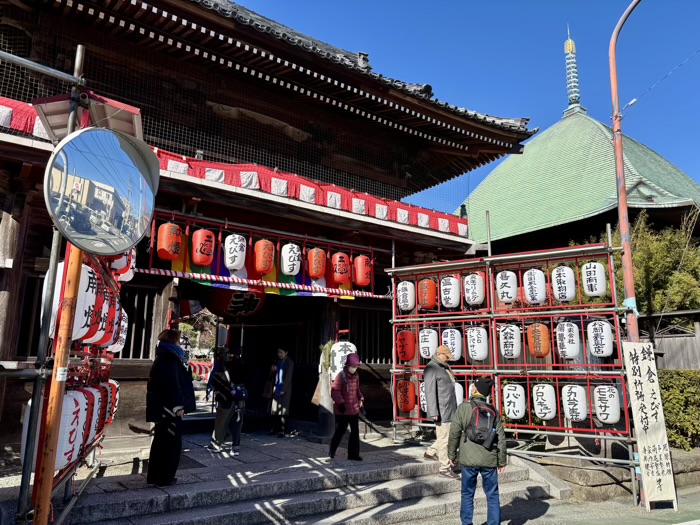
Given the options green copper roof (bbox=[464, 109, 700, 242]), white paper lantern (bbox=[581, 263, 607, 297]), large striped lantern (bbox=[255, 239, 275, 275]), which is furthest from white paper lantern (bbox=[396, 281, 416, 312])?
green copper roof (bbox=[464, 109, 700, 242])

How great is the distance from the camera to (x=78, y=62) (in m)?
4.18

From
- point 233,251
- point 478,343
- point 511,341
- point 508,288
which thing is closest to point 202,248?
point 233,251

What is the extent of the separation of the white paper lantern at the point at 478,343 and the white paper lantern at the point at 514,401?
86 cm

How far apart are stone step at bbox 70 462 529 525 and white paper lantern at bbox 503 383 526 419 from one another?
948mm

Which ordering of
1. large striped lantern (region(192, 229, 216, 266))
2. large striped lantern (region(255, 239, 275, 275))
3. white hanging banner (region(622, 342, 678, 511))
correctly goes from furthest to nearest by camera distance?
1. large striped lantern (region(255, 239, 275, 275))
2. large striped lantern (region(192, 229, 216, 266))
3. white hanging banner (region(622, 342, 678, 511))

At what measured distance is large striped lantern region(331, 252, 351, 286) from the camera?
34.8ft

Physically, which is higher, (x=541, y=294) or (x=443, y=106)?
(x=443, y=106)

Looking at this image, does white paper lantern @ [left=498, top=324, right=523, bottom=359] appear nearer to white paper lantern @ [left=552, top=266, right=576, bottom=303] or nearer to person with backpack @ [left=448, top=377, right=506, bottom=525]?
white paper lantern @ [left=552, top=266, right=576, bottom=303]

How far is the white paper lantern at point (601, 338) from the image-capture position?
8375mm

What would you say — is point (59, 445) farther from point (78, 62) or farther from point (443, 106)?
point (443, 106)

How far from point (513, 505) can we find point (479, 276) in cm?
430

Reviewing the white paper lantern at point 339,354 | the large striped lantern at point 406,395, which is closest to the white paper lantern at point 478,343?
the large striped lantern at point 406,395

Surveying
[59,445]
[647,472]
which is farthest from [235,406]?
[647,472]

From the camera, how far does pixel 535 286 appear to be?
925cm
